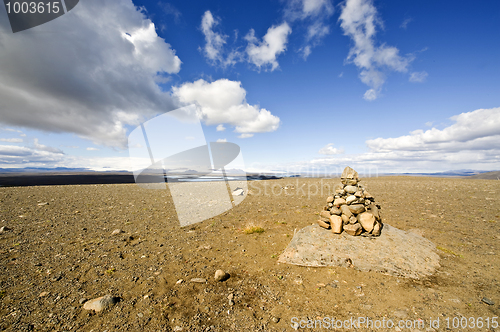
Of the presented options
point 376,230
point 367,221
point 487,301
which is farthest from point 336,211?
point 487,301

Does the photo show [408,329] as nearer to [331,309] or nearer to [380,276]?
[331,309]

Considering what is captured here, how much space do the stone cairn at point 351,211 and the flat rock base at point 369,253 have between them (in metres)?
0.30

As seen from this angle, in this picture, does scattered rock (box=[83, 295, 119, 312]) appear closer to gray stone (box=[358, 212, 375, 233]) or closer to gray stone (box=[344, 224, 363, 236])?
gray stone (box=[344, 224, 363, 236])

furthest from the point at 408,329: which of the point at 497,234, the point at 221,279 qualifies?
the point at 497,234

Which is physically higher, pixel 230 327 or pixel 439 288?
pixel 230 327

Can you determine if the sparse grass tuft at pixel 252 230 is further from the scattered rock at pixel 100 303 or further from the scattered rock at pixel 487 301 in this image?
the scattered rock at pixel 487 301

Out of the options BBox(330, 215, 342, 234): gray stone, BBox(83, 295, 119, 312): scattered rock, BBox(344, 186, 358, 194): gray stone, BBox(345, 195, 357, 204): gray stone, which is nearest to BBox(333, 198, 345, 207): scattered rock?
BBox(345, 195, 357, 204): gray stone

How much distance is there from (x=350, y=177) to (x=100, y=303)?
955 cm

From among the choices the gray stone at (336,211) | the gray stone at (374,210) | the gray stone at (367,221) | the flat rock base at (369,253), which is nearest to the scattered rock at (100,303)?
the flat rock base at (369,253)

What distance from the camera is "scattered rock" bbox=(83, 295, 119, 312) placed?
4129 mm

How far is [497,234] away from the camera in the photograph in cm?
896

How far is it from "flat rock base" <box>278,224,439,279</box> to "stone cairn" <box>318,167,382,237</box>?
304mm

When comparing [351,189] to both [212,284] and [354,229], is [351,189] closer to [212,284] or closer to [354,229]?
[354,229]

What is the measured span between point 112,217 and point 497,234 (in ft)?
71.9
